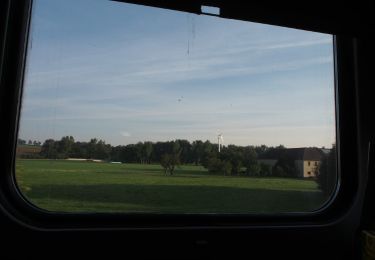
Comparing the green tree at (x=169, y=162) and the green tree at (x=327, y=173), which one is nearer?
the green tree at (x=169, y=162)

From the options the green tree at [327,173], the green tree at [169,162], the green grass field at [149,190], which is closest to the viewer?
the green grass field at [149,190]

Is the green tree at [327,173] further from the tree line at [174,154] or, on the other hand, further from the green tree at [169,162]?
the green tree at [169,162]

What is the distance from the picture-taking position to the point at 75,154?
5.95 ft

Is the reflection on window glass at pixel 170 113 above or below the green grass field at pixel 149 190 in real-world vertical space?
above

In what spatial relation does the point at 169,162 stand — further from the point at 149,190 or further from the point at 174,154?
the point at 149,190

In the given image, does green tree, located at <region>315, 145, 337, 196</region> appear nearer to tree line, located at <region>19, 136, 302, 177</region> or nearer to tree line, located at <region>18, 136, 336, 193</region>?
tree line, located at <region>18, 136, 336, 193</region>

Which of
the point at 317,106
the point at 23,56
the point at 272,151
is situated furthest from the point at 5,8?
the point at 317,106

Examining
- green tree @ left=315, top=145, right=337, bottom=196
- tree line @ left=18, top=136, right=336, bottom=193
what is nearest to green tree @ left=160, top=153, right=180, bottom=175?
tree line @ left=18, top=136, right=336, bottom=193

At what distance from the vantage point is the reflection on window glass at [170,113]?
178cm

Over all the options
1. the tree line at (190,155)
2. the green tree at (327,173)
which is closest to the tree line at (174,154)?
the tree line at (190,155)

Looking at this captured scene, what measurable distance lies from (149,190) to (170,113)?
42 centimetres

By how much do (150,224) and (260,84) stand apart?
97 cm

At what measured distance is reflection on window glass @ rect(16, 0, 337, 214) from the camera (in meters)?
1.78

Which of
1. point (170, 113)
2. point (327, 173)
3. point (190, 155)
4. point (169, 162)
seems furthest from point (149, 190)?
point (327, 173)
